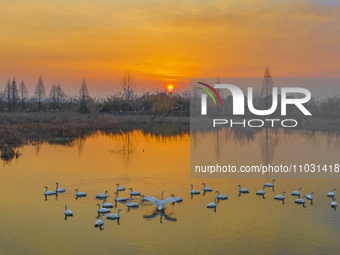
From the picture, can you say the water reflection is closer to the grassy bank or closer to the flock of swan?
the flock of swan

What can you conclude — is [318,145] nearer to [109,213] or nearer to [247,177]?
[247,177]

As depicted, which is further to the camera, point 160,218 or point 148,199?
point 148,199

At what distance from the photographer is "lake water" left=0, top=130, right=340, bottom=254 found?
8.07 meters

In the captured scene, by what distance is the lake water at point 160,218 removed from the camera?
8070mm

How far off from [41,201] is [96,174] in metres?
3.79

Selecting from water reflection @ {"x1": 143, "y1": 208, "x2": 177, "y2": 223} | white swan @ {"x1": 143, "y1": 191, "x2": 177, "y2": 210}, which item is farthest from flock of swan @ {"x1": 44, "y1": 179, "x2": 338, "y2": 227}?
water reflection @ {"x1": 143, "y1": 208, "x2": 177, "y2": 223}

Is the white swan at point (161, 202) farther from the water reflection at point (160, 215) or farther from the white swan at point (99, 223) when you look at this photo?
the white swan at point (99, 223)

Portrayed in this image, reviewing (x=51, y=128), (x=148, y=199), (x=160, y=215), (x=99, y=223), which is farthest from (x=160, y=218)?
(x=51, y=128)

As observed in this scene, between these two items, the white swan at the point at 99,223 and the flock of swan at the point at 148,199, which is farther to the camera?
the flock of swan at the point at 148,199

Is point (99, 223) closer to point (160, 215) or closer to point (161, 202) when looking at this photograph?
point (160, 215)

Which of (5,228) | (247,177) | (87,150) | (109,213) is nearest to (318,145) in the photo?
(247,177)

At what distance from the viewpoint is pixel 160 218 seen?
966 centimetres

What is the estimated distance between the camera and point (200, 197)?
1165 centimetres

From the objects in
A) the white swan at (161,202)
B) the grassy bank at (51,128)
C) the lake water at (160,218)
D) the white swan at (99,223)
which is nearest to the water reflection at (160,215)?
the lake water at (160,218)
